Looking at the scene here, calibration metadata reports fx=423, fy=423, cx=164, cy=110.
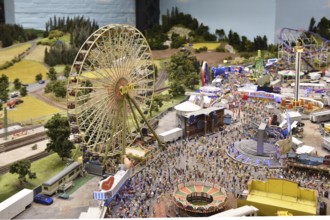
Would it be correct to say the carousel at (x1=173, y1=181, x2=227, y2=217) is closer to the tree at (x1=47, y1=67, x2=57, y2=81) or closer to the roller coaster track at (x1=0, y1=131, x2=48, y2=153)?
the roller coaster track at (x1=0, y1=131, x2=48, y2=153)

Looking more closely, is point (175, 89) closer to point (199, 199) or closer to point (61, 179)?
point (61, 179)

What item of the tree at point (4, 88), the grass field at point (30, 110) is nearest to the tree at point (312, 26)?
the grass field at point (30, 110)

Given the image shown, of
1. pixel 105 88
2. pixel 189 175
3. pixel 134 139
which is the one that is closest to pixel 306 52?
pixel 134 139

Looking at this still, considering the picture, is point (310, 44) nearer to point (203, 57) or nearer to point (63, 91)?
point (203, 57)

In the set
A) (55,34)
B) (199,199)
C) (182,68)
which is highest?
(55,34)

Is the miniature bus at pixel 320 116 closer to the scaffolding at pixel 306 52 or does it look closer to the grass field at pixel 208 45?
the scaffolding at pixel 306 52

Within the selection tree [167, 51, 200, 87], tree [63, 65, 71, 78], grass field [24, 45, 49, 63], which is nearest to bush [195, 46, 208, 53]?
tree [167, 51, 200, 87]

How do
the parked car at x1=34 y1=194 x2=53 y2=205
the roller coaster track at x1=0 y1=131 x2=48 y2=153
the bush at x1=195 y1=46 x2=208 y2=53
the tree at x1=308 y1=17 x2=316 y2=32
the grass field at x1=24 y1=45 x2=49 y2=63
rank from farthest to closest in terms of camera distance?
the bush at x1=195 y1=46 x2=208 y2=53 → the tree at x1=308 y1=17 x2=316 y2=32 → the grass field at x1=24 y1=45 x2=49 y2=63 → the roller coaster track at x1=0 y1=131 x2=48 y2=153 → the parked car at x1=34 y1=194 x2=53 y2=205
